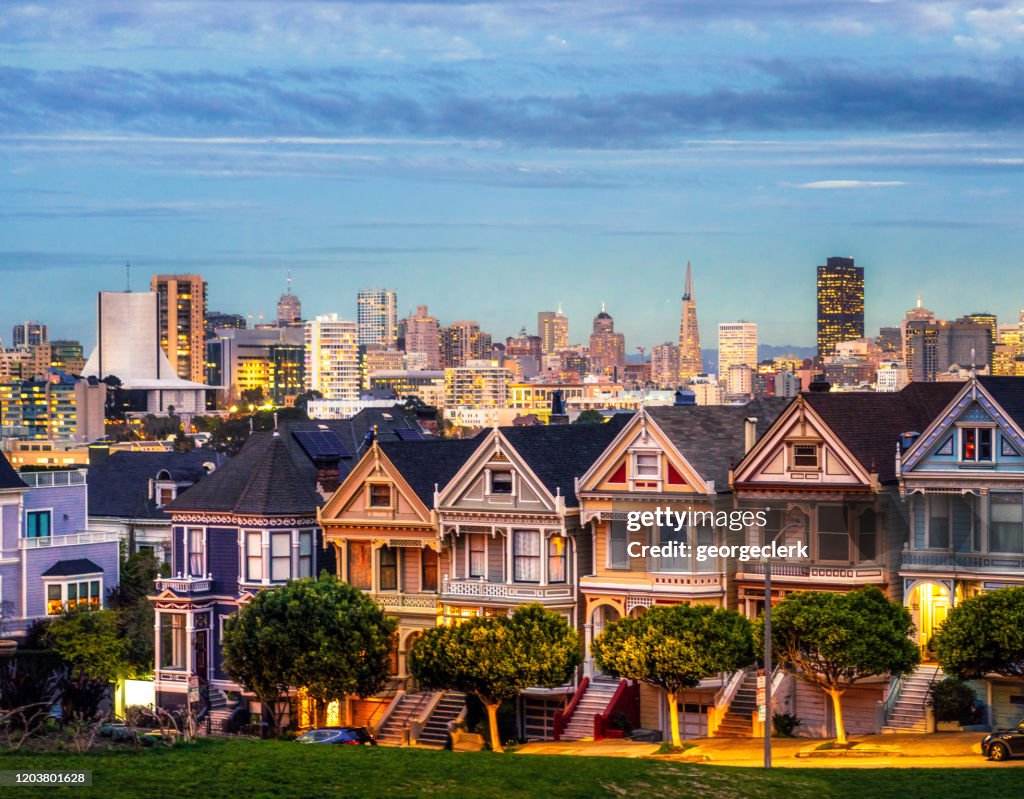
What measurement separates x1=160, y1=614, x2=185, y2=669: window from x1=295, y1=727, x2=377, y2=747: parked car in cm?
1281

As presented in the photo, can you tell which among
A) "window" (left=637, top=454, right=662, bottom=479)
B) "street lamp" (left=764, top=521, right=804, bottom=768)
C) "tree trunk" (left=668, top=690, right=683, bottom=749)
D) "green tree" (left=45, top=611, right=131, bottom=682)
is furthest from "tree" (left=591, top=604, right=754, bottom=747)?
"green tree" (left=45, top=611, right=131, bottom=682)

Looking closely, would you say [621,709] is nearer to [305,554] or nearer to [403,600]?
[403,600]

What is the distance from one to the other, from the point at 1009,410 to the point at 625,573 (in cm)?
1367

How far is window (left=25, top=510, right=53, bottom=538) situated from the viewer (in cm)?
8219

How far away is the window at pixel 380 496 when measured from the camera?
240 feet

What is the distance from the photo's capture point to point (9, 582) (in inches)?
3162

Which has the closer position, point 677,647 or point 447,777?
point 447,777

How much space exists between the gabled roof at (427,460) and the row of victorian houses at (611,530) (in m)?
0.09

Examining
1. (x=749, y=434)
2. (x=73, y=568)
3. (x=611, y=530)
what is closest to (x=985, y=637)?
(x=749, y=434)

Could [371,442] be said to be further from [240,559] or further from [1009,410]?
[1009,410]

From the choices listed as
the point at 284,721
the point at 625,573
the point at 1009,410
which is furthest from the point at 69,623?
the point at 1009,410

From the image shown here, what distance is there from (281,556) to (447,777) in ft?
85.7

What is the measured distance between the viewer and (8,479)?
81.6 metres

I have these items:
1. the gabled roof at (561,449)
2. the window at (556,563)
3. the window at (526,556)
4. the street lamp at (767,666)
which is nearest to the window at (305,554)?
the gabled roof at (561,449)
